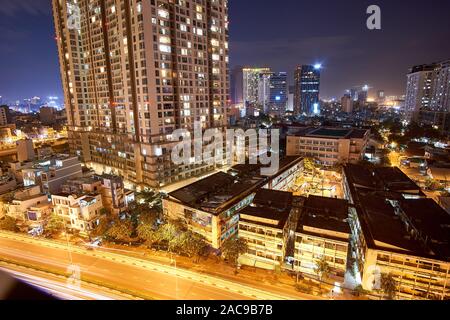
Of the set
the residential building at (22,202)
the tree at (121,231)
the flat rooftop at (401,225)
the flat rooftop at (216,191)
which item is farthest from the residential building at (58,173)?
the flat rooftop at (401,225)

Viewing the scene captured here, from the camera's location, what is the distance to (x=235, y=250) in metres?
19.5

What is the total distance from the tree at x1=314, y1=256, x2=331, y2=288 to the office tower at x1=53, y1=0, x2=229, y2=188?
22015mm

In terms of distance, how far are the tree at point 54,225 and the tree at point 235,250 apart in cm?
1695

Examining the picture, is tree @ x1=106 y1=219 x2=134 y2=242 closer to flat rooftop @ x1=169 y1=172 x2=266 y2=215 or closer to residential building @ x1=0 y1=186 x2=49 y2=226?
flat rooftop @ x1=169 y1=172 x2=266 y2=215

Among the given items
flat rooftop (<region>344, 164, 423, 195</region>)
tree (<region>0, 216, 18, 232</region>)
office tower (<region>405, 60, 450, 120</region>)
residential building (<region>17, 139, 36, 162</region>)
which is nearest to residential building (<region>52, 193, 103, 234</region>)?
tree (<region>0, 216, 18, 232</region>)

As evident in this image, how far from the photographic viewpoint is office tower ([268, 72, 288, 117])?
5610 inches

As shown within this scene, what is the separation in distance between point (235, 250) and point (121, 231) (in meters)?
10.6

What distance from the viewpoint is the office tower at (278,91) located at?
14250cm

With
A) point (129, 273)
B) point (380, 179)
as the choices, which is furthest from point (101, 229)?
point (380, 179)

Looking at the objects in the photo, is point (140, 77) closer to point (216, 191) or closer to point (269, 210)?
point (216, 191)

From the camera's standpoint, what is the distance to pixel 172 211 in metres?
24.0

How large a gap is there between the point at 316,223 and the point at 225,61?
102 ft

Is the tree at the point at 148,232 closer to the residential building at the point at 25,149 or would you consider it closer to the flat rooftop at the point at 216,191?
the flat rooftop at the point at 216,191
